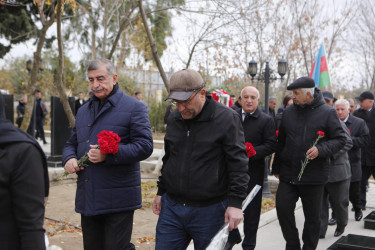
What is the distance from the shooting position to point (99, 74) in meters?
3.68

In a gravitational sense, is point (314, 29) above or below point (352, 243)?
above

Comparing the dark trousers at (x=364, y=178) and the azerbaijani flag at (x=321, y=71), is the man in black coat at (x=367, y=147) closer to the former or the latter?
the dark trousers at (x=364, y=178)

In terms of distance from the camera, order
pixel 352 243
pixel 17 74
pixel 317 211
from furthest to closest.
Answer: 1. pixel 17 74
2. pixel 352 243
3. pixel 317 211

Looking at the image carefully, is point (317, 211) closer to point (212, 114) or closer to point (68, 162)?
point (212, 114)

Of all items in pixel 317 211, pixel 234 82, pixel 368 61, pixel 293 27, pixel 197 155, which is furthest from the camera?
pixel 368 61

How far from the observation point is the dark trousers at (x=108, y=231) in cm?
359

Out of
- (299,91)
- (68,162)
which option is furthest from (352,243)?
(68,162)

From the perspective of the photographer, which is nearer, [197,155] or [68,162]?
[197,155]

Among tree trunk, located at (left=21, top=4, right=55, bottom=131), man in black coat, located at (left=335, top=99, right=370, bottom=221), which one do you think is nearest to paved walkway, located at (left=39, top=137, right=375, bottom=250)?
man in black coat, located at (left=335, top=99, right=370, bottom=221)

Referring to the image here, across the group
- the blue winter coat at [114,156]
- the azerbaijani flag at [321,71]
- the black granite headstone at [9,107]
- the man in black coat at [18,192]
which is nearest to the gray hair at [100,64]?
Result: the blue winter coat at [114,156]

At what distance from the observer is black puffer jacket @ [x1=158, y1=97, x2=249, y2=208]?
316cm

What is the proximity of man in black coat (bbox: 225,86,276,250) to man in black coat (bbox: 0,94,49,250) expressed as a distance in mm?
3463

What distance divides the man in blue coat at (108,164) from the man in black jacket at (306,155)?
6.44 ft

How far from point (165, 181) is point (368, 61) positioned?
28397 mm
